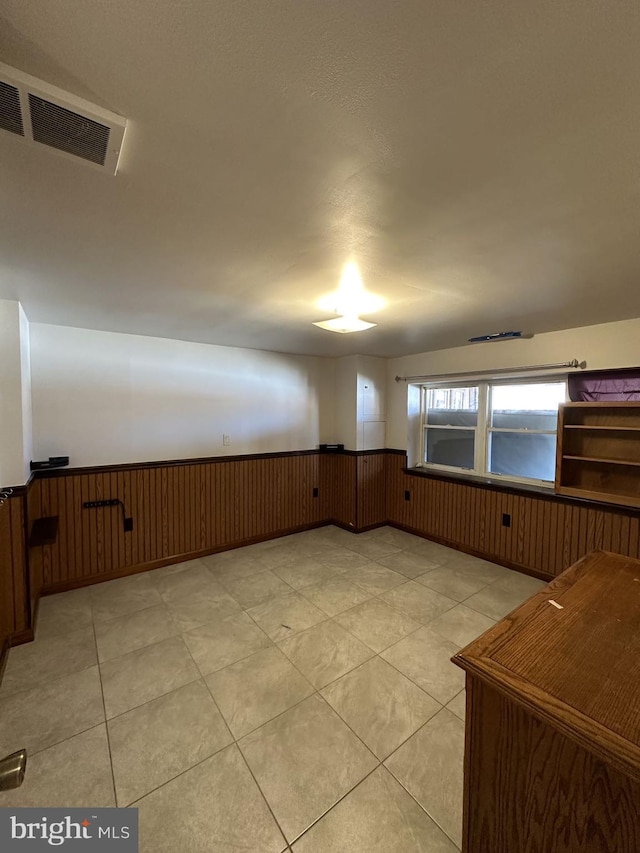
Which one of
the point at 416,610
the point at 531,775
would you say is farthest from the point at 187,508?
the point at 531,775

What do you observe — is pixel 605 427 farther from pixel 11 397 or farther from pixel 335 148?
pixel 11 397

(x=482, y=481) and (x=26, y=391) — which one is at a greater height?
(x=26, y=391)

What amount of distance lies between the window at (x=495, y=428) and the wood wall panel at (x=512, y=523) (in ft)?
1.08

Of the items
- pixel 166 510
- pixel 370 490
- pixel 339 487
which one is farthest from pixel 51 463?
pixel 370 490

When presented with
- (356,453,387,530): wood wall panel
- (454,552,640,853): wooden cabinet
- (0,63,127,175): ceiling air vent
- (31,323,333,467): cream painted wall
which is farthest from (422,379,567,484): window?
(0,63,127,175): ceiling air vent

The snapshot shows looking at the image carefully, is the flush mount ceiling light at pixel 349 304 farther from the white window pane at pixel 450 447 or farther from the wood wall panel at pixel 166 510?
the white window pane at pixel 450 447

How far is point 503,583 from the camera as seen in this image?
10.3 feet

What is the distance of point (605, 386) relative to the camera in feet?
9.45

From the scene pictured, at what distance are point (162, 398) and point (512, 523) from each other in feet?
12.0

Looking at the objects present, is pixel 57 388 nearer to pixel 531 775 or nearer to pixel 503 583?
pixel 531 775

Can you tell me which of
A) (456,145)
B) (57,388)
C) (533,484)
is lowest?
(533,484)

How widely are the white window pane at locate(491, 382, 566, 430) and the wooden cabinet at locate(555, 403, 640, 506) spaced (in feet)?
0.96

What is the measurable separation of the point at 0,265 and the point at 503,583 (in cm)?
412

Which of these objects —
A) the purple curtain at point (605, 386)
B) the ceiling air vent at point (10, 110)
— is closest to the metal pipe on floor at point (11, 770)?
the ceiling air vent at point (10, 110)
